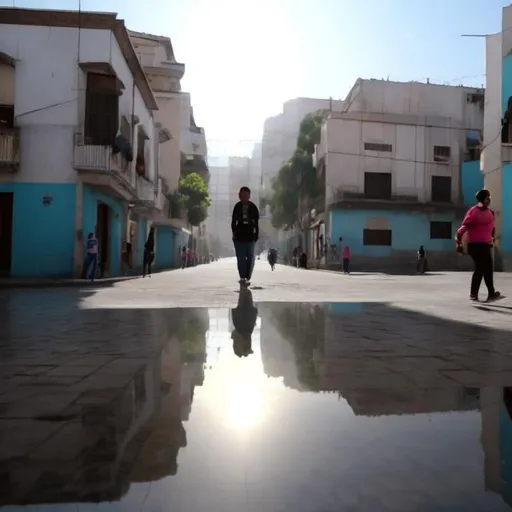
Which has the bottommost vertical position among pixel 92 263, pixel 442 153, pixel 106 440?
pixel 106 440

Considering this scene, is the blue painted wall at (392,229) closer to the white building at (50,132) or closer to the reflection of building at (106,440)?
the white building at (50,132)

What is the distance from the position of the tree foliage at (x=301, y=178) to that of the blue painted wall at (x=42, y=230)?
26.2 metres

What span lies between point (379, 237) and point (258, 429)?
110ft

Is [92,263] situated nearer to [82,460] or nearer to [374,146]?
[82,460]

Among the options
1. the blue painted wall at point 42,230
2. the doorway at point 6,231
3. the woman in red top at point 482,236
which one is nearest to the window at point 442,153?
the blue painted wall at point 42,230

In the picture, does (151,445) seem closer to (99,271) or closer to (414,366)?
(414,366)

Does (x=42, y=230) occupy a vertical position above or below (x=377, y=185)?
below

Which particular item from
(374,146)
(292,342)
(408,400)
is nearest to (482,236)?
(292,342)

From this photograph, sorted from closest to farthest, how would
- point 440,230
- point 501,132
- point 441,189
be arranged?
1. point 501,132
2. point 440,230
3. point 441,189

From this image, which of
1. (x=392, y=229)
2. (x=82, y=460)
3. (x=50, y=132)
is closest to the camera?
(x=82, y=460)

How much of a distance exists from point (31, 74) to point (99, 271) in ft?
23.1

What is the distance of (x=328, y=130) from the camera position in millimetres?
34969

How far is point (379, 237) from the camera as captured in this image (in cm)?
3469

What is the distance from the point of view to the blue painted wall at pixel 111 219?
18500 millimetres
